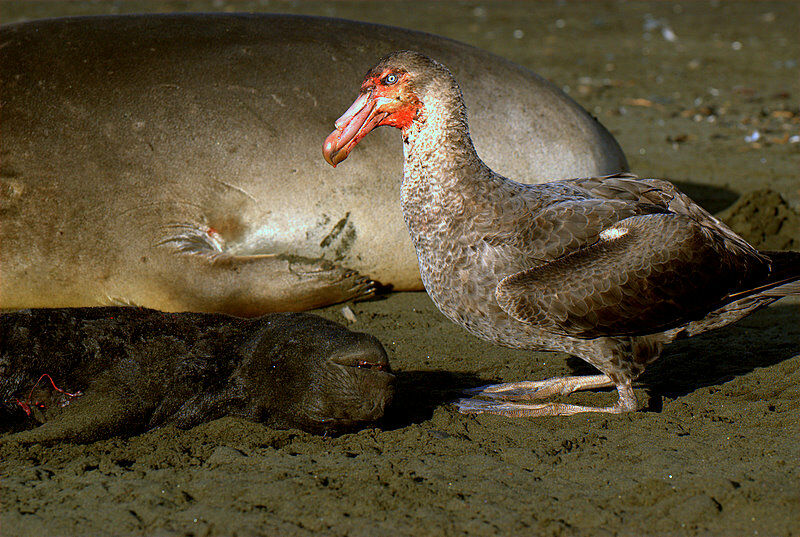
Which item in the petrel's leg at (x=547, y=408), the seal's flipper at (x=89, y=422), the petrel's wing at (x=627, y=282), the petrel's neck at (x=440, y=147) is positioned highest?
the petrel's neck at (x=440, y=147)

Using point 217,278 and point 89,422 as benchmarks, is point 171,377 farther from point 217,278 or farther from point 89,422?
point 217,278

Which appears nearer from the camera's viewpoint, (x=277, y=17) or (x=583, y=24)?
(x=277, y=17)

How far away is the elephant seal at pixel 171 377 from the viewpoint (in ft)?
10.4

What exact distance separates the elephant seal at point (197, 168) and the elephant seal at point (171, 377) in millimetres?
1076

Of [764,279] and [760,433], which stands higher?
[764,279]

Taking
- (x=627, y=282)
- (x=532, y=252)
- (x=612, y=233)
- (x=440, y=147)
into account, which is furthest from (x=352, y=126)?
(x=627, y=282)

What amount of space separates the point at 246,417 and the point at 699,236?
187cm

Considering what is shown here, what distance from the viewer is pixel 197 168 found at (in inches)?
182

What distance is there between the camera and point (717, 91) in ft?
31.8

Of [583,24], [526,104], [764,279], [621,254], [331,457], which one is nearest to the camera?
[331,457]

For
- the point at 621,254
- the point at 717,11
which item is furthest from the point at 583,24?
the point at 621,254

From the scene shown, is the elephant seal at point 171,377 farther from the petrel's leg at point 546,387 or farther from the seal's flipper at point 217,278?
the seal's flipper at point 217,278

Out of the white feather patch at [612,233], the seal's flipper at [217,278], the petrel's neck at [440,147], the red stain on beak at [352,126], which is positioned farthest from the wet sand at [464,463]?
the red stain on beak at [352,126]

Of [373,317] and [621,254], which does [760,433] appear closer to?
[621,254]
